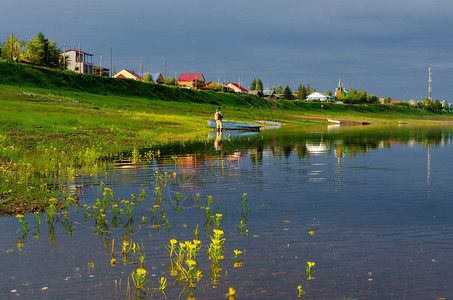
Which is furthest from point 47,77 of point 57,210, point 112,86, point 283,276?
point 283,276

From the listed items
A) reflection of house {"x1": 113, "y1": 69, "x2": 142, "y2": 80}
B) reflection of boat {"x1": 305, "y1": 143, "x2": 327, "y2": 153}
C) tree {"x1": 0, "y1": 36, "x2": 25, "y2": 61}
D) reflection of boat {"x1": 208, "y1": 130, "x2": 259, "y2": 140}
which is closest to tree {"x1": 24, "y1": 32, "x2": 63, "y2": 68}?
tree {"x1": 0, "y1": 36, "x2": 25, "y2": 61}

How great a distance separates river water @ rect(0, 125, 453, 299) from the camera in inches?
265

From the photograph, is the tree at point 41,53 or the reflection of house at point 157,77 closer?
the tree at point 41,53

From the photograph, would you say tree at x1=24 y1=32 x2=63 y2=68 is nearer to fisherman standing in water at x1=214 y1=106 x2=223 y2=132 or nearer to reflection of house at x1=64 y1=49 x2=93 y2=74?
reflection of house at x1=64 y1=49 x2=93 y2=74

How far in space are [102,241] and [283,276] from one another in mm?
3940

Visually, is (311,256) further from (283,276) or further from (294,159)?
(294,159)

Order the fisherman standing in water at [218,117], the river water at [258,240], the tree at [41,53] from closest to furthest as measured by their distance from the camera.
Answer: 1. the river water at [258,240]
2. the fisherman standing in water at [218,117]
3. the tree at [41,53]

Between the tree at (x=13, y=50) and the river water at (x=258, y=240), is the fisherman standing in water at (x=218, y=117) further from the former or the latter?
the tree at (x=13, y=50)

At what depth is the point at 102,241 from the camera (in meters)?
8.95

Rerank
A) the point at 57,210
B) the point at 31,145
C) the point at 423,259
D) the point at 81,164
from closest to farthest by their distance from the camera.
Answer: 1. the point at 423,259
2. the point at 57,210
3. the point at 81,164
4. the point at 31,145

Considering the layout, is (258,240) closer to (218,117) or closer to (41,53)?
(218,117)

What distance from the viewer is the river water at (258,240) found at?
673 cm

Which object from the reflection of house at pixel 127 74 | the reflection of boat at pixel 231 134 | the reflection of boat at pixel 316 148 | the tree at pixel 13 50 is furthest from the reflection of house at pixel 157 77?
the reflection of boat at pixel 316 148

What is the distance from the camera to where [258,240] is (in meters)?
8.96
